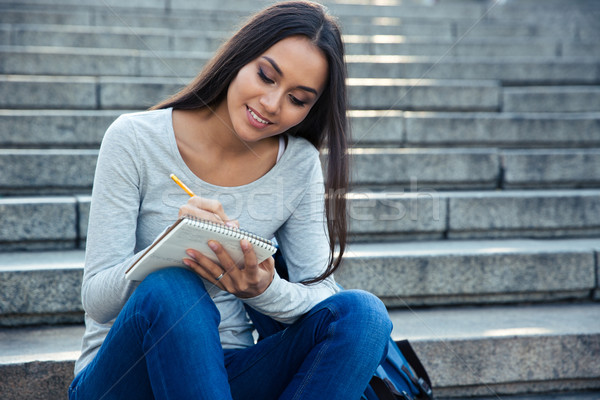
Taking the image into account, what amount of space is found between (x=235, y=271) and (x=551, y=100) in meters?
3.24

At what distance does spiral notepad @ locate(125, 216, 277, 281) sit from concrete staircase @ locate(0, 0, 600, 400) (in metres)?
0.76

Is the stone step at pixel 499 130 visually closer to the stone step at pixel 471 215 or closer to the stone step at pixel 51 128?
the stone step at pixel 471 215

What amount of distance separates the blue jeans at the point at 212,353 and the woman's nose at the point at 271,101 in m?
0.52

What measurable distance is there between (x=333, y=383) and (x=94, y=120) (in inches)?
87.3

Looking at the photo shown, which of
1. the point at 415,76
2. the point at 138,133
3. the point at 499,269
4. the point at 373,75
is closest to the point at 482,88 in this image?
the point at 415,76

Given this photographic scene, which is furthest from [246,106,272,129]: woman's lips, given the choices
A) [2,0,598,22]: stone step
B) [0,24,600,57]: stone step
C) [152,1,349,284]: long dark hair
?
[2,0,598,22]: stone step

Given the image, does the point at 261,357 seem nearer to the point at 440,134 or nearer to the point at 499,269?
the point at 499,269

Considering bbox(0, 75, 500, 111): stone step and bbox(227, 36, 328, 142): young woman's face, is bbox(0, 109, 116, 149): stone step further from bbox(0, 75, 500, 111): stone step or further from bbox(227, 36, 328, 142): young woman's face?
bbox(227, 36, 328, 142): young woman's face

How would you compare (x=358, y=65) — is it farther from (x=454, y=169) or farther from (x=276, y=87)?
(x=276, y=87)

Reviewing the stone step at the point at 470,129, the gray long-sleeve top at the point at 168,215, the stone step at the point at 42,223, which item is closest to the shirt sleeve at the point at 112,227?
the gray long-sleeve top at the point at 168,215

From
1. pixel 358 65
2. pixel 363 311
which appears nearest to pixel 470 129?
pixel 358 65

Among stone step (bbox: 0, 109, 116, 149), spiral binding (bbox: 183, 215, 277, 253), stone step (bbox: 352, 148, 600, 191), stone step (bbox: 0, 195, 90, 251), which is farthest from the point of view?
stone step (bbox: 352, 148, 600, 191)

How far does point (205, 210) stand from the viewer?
1380 mm

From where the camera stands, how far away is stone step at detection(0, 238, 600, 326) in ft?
8.10
